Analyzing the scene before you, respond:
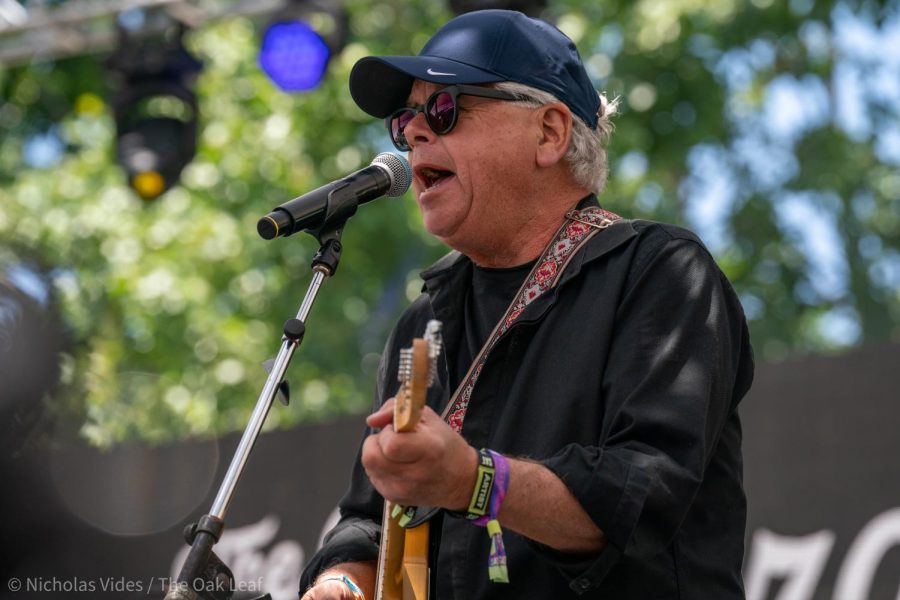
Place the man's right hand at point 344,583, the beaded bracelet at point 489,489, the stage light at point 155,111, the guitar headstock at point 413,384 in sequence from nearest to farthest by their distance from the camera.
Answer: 1. the guitar headstock at point 413,384
2. the beaded bracelet at point 489,489
3. the man's right hand at point 344,583
4. the stage light at point 155,111

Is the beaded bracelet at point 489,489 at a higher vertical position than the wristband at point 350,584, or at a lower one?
higher

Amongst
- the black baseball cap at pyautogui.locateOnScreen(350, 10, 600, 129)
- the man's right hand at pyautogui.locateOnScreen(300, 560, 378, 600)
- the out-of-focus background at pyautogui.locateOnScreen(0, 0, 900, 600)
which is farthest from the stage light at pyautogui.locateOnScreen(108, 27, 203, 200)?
the man's right hand at pyautogui.locateOnScreen(300, 560, 378, 600)

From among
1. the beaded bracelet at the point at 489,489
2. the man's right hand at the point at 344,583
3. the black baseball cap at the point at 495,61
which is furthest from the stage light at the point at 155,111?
the beaded bracelet at the point at 489,489

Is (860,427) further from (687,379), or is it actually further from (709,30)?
(709,30)

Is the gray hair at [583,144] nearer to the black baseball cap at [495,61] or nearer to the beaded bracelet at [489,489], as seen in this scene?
the black baseball cap at [495,61]

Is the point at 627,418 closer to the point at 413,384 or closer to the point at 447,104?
the point at 413,384

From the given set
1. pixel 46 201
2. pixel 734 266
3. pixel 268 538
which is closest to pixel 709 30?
pixel 734 266

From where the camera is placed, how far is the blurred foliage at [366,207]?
510 inches

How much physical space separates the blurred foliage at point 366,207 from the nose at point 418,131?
948 centimetres

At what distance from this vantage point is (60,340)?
5043 millimetres

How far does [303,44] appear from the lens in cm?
813

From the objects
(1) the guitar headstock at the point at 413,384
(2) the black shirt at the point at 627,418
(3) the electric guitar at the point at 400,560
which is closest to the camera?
(1) the guitar headstock at the point at 413,384

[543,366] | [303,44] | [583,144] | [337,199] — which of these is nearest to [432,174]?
[337,199]

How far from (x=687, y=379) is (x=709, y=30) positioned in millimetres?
11189
